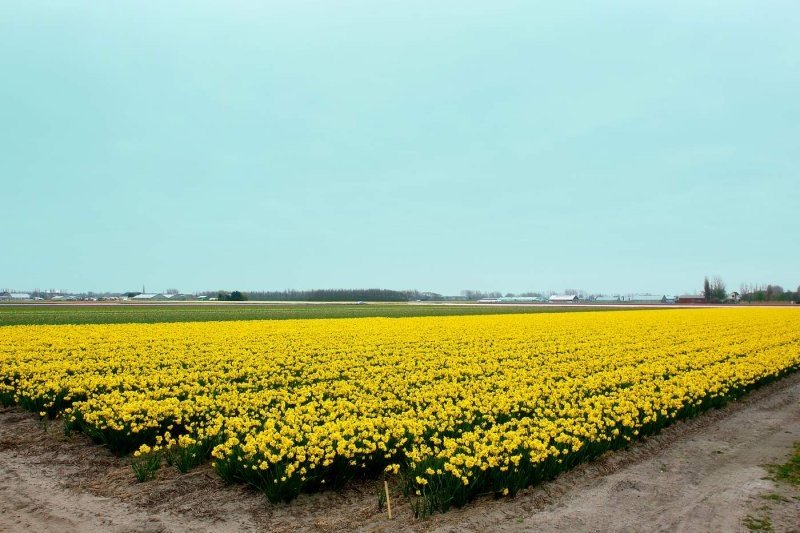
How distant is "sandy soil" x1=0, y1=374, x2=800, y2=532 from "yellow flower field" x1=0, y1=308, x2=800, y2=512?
31cm

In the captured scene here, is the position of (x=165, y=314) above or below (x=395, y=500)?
above

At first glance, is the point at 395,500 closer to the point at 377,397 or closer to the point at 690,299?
the point at 377,397

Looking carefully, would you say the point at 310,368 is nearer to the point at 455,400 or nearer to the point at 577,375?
the point at 455,400

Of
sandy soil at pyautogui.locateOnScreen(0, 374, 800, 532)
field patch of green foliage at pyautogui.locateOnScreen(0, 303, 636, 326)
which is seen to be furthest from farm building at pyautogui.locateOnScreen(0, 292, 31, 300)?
sandy soil at pyautogui.locateOnScreen(0, 374, 800, 532)

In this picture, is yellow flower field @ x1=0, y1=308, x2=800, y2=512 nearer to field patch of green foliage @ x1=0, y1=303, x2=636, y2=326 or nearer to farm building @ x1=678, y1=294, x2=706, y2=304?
field patch of green foliage @ x1=0, y1=303, x2=636, y2=326

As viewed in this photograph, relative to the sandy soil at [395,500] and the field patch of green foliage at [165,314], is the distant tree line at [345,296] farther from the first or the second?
the sandy soil at [395,500]

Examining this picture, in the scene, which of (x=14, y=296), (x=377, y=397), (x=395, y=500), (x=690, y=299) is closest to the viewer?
(x=395, y=500)

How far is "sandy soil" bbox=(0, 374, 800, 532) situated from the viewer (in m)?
6.87

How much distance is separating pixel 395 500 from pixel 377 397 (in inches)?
163

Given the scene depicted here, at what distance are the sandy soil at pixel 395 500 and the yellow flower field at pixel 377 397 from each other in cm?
31

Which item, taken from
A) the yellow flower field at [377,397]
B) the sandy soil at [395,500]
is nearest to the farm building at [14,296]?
the yellow flower field at [377,397]

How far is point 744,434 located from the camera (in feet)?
38.1

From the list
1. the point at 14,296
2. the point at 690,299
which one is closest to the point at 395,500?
the point at 690,299

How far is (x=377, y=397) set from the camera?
457 inches
